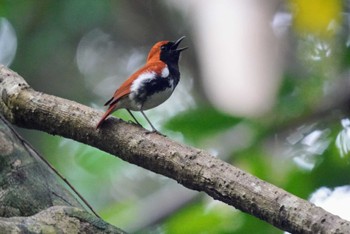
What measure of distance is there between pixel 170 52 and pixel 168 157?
1.21 m

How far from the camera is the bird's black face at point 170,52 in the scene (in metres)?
3.52

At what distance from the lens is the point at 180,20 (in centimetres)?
581

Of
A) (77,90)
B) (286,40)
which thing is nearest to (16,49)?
(77,90)

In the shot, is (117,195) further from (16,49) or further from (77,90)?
(16,49)

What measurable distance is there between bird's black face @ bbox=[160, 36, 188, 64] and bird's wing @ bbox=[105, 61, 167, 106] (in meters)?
0.19

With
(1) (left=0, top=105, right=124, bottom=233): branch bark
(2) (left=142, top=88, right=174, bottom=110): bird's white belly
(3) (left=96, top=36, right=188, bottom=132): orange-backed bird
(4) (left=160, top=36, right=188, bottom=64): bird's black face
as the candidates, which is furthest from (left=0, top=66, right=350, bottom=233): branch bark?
(4) (left=160, top=36, right=188, bottom=64): bird's black face

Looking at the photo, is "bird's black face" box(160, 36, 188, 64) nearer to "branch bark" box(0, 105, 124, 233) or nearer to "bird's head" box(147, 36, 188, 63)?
"bird's head" box(147, 36, 188, 63)

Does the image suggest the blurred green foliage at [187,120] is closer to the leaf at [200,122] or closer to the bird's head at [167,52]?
the leaf at [200,122]

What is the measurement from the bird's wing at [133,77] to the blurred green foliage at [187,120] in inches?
7.8

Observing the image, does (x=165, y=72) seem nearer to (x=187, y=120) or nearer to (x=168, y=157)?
(x=187, y=120)

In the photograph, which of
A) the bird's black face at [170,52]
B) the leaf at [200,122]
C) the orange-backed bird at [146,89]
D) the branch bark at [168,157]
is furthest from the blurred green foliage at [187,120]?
the branch bark at [168,157]

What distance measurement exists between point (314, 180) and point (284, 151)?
0.21 metres

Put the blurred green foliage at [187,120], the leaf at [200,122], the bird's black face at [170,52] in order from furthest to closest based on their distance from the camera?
the bird's black face at [170,52] < the leaf at [200,122] < the blurred green foliage at [187,120]

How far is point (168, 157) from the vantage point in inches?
97.3
